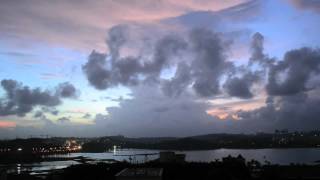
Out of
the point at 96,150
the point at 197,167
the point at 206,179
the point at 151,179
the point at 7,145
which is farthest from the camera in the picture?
the point at 96,150

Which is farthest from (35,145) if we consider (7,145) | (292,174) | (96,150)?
(292,174)

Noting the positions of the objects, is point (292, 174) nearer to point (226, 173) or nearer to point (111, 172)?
point (226, 173)

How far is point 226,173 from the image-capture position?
3581 cm

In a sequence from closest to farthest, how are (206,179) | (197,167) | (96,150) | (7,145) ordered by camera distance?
1. (206,179)
2. (197,167)
3. (7,145)
4. (96,150)

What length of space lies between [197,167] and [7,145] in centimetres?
13273

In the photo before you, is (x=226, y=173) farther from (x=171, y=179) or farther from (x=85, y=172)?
(x=85, y=172)

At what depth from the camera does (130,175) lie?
23141mm

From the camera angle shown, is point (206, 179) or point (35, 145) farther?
point (35, 145)

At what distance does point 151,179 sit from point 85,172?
68.6ft

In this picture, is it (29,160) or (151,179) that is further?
(29,160)

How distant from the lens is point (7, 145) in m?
162

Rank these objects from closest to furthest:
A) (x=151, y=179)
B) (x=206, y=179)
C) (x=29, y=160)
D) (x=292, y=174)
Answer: (x=151, y=179), (x=206, y=179), (x=292, y=174), (x=29, y=160)

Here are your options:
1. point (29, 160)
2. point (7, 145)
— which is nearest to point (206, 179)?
point (29, 160)

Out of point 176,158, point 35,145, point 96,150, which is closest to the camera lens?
point 176,158
